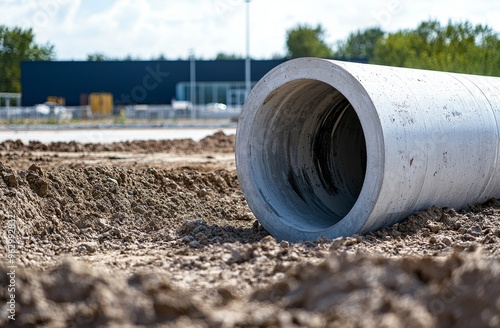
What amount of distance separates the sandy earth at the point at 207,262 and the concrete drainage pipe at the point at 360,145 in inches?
12.3

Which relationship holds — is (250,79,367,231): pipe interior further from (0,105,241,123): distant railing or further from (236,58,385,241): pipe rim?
(0,105,241,123): distant railing

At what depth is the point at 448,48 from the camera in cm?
3619

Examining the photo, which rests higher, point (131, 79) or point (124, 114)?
point (131, 79)

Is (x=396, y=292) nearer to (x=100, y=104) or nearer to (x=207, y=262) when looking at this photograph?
(x=207, y=262)

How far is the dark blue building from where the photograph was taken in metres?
Answer: 52.5

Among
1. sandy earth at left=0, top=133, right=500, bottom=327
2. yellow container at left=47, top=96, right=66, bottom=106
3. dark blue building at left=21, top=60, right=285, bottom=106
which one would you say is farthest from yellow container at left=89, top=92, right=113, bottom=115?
sandy earth at left=0, top=133, right=500, bottom=327

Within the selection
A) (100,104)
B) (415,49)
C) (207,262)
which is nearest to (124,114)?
(100,104)

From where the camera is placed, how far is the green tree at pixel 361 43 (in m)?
90.5

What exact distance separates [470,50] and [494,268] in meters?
28.9

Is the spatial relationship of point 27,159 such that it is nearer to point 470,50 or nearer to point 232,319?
point 232,319

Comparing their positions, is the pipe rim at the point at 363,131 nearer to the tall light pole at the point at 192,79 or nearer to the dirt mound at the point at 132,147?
the dirt mound at the point at 132,147

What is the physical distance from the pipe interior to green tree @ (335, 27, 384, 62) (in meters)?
82.1

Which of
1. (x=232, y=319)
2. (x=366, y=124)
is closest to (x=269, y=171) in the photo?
(x=366, y=124)

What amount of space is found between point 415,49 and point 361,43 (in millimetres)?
49806
